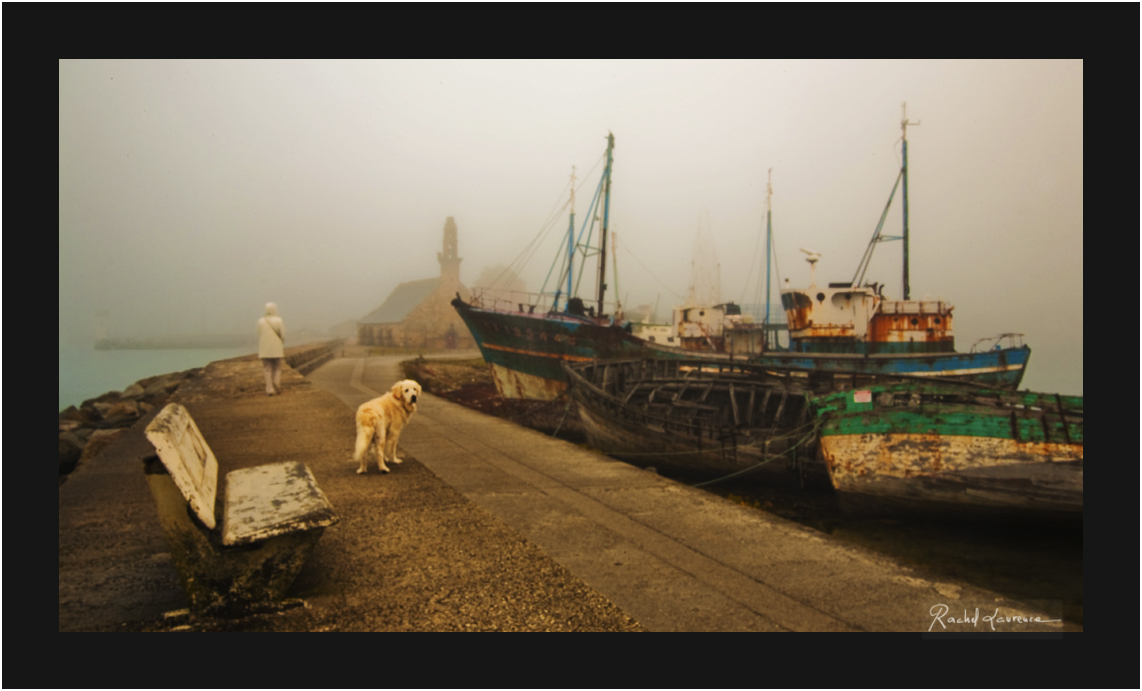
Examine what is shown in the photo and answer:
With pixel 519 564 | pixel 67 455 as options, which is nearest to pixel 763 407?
pixel 519 564

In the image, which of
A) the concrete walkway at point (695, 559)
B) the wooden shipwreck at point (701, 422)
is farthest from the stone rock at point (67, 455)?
the wooden shipwreck at point (701, 422)

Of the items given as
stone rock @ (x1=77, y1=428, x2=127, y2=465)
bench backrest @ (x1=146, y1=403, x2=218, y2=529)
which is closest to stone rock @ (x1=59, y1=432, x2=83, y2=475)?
stone rock @ (x1=77, y1=428, x2=127, y2=465)

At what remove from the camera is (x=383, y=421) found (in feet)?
18.2

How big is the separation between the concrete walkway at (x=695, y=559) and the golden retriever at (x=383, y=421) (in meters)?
0.70

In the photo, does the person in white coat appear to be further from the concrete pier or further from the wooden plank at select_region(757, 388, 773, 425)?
the wooden plank at select_region(757, 388, 773, 425)

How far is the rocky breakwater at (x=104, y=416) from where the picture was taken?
8508mm

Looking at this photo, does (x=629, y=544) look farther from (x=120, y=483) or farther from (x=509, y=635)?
(x=120, y=483)

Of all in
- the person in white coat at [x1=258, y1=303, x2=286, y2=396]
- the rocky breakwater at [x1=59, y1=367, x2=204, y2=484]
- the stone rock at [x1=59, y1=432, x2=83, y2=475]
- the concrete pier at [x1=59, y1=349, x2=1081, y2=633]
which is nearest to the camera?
the concrete pier at [x1=59, y1=349, x2=1081, y2=633]

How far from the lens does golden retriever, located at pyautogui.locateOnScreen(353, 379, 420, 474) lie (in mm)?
5395

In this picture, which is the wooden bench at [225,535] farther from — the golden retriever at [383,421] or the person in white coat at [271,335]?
the person in white coat at [271,335]

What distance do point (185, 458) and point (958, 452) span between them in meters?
7.92

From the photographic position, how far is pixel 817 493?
8930mm
